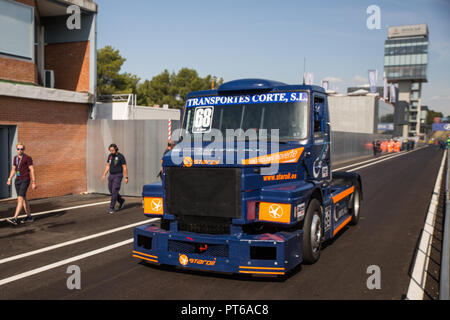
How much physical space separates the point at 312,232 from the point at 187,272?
6.50 feet

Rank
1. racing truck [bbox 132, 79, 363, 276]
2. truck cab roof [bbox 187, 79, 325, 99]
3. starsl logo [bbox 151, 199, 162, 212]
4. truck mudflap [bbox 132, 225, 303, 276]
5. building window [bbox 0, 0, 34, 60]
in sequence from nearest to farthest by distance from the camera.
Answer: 1. truck mudflap [bbox 132, 225, 303, 276]
2. racing truck [bbox 132, 79, 363, 276]
3. starsl logo [bbox 151, 199, 162, 212]
4. truck cab roof [bbox 187, 79, 325, 99]
5. building window [bbox 0, 0, 34, 60]

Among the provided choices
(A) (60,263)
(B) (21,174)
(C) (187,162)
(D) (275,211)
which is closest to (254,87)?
(C) (187,162)

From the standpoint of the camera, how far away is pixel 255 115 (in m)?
6.98

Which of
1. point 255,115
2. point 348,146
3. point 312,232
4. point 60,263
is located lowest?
point 60,263

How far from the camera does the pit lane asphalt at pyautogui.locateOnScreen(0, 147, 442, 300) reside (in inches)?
217

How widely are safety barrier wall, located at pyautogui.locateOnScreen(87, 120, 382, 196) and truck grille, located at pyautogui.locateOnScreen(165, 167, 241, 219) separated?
8037 millimetres

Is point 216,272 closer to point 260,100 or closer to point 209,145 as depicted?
point 209,145

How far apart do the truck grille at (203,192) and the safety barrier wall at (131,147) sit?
804 cm

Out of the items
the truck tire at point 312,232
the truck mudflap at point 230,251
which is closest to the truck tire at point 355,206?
the truck tire at point 312,232

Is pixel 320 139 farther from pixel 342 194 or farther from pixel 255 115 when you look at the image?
pixel 342 194

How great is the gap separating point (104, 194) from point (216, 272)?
10296mm

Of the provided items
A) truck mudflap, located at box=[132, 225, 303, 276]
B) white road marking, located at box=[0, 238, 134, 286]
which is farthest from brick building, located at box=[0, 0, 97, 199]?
truck mudflap, located at box=[132, 225, 303, 276]

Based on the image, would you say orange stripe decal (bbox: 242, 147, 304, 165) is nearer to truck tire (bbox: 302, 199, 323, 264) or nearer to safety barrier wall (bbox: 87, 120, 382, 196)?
truck tire (bbox: 302, 199, 323, 264)
